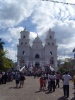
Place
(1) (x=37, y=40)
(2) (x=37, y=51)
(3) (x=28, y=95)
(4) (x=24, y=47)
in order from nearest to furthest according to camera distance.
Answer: (3) (x=28, y=95) < (4) (x=24, y=47) < (2) (x=37, y=51) < (1) (x=37, y=40)

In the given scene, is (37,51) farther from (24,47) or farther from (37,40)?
(24,47)

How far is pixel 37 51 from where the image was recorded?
4540 inches

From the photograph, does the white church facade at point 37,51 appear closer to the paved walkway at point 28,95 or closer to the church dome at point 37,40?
the church dome at point 37,40

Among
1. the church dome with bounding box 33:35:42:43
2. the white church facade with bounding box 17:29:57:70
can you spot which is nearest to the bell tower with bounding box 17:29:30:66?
the white church facade with bounding box 17:29:57:70

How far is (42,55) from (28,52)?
575 cm

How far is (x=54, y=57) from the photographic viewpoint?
113 m

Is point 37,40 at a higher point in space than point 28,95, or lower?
higher

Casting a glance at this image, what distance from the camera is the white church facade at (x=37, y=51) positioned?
371 ft

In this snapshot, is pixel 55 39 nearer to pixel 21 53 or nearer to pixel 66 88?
pixel 21 53

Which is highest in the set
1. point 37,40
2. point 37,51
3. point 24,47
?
point 37,40

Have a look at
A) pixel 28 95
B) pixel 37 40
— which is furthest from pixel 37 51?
pixel 28 95

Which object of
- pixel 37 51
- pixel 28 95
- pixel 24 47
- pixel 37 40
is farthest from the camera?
pixel 37 40

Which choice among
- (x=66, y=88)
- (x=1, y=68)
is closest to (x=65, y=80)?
(x=66, y=88)

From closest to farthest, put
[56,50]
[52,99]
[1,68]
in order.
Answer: [52,99] < [1,68] < [56,50]
